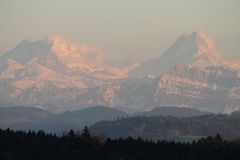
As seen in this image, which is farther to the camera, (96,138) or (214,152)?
(96,138)

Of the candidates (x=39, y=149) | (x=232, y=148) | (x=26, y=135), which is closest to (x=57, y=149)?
(x=39, y=149)

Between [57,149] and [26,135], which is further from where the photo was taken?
[26,135]

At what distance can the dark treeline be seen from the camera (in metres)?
114

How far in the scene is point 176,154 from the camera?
4766 inches

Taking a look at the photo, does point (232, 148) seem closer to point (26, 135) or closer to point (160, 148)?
point (160, 148)

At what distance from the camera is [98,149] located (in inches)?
4737

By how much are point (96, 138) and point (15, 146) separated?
19473 millimetres

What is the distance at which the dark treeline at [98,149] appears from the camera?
114m

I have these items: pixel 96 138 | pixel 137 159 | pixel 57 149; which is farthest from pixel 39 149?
pixel 96 138

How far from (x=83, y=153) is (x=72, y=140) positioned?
11343mm

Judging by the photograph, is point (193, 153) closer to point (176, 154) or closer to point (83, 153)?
point (176, 154)

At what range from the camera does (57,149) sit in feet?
389

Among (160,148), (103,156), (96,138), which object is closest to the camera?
(103,156)

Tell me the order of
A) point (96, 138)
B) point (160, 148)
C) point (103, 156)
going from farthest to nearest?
point (96, 138), point (160, 148), point (103, 156)
